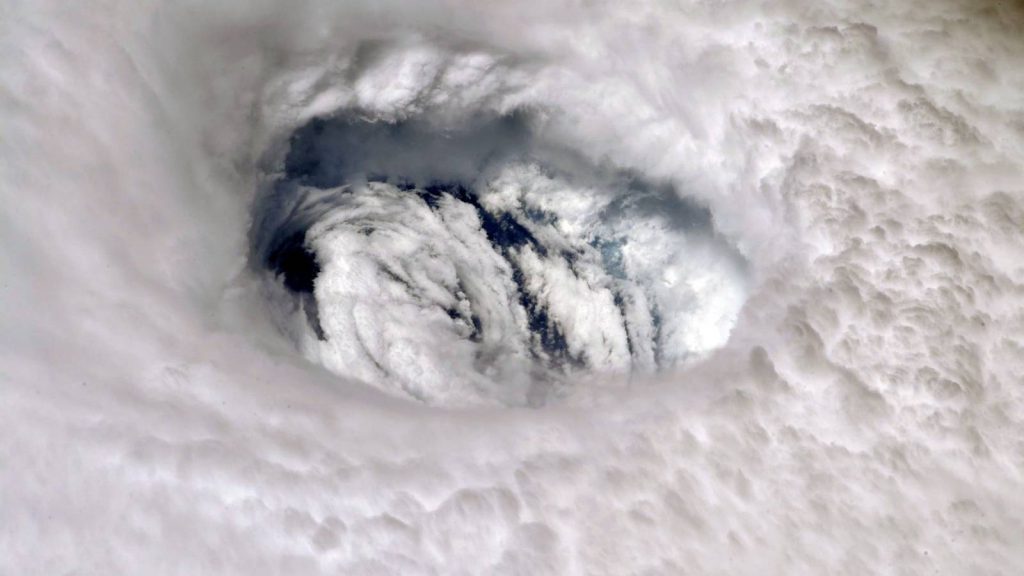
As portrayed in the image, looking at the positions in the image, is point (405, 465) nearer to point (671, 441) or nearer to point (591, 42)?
point (671, 441)

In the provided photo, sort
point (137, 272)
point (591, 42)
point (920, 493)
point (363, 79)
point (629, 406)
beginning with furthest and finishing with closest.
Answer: point (363, 79)
point (591, 42)
point (629, 406)
point (137, 272)
point (920, 493)

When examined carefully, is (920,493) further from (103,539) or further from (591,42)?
(103,539)

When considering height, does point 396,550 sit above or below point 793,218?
below

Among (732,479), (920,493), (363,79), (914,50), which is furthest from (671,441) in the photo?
(363,79)

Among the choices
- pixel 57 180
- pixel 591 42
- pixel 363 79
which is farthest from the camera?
pixel 363 79

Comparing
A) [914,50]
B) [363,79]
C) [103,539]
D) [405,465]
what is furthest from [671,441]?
[363,79]

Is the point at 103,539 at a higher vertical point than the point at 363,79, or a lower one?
lower

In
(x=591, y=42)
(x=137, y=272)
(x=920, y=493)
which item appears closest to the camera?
(x=920, y=493)

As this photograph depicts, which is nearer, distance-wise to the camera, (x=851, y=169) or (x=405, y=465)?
(x=851, y=169)

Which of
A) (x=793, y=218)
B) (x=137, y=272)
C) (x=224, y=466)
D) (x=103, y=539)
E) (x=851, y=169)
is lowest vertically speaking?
(x=103, y=539)
